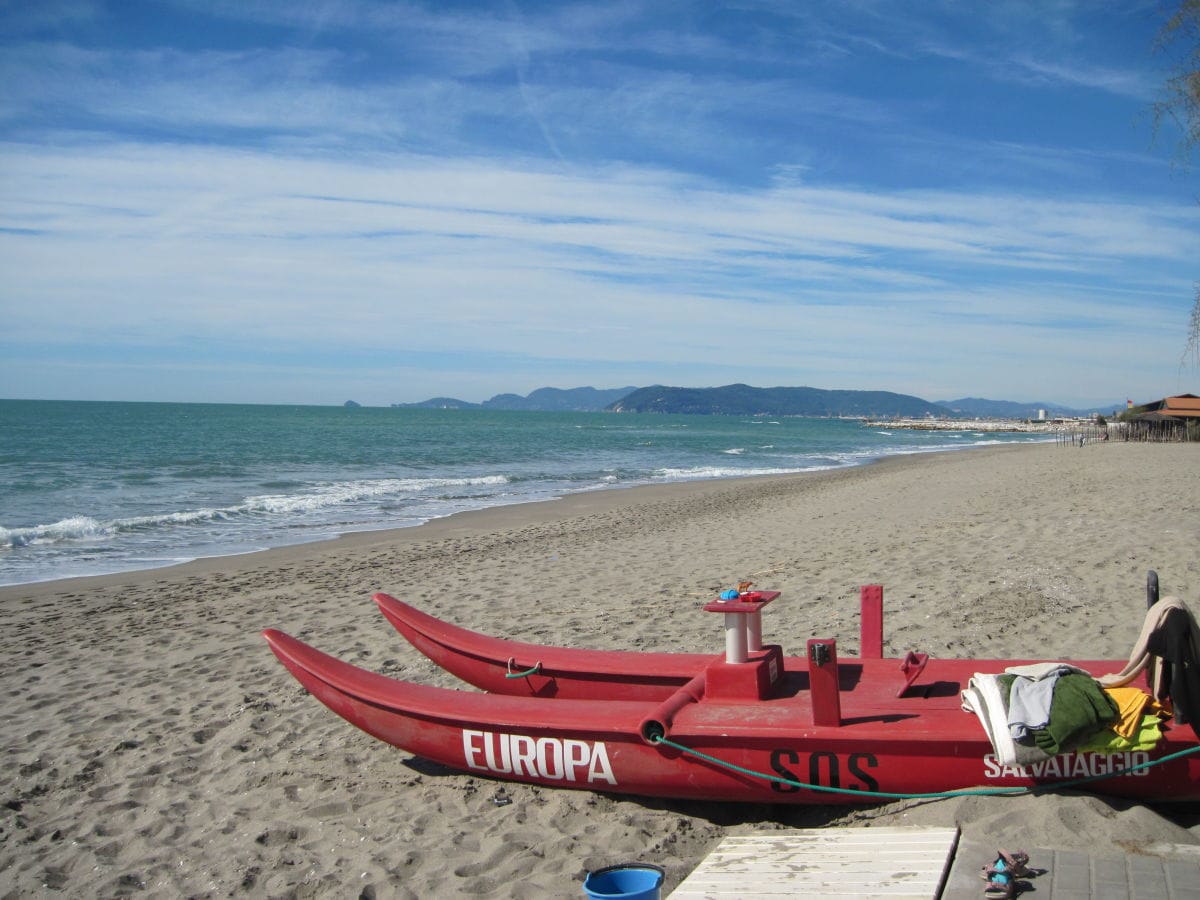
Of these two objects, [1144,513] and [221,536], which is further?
[221,536]

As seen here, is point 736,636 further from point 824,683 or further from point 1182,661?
point 1182,661

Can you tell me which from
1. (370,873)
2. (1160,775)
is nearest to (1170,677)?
(1160,775)

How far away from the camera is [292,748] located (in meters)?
5.38

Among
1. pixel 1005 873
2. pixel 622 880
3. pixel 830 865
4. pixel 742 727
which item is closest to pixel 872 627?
pixel 742 727

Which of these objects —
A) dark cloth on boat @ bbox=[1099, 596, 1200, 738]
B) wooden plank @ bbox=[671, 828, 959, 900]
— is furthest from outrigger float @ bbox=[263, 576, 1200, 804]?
wooden plank @ bbox=[671, 828, 959, 900]

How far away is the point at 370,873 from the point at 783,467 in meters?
33.1

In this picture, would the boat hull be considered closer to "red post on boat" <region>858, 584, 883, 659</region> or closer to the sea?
"red post on boat" <region>858, 584, 883, 659</region>

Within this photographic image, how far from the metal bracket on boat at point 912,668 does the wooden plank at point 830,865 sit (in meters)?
0.87

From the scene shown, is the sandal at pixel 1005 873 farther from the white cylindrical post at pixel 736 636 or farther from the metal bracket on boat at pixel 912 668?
the white cylindrical post at pixel 736 636

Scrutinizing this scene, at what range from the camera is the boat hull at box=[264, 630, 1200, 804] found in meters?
3.93

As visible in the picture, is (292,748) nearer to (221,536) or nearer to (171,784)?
(171,784)

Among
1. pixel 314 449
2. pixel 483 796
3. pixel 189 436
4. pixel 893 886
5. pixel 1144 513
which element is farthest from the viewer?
pixel 189 436

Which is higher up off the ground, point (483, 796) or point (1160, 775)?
point (1160, 775)

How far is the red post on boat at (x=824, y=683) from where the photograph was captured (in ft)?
13.0
